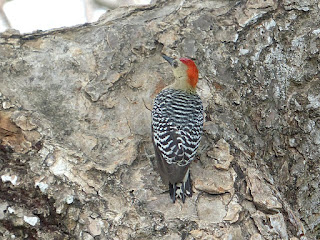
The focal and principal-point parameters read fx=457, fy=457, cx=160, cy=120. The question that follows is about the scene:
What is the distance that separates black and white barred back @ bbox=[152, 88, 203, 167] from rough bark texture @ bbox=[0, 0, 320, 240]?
212 millimetres

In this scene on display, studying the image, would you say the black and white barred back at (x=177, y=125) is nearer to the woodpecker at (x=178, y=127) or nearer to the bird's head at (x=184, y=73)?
the woodpecker at (x=178, y=127)

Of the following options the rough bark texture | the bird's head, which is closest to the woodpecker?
the bird's head

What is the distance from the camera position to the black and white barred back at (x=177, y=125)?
4152 millimetres

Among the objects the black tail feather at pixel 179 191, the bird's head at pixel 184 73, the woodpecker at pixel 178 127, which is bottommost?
the black tail feather at pixel 179 191

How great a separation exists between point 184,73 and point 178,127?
26.5 inches

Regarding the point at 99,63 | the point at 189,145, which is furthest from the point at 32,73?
the point at 189,145

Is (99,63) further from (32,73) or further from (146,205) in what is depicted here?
(146,205)

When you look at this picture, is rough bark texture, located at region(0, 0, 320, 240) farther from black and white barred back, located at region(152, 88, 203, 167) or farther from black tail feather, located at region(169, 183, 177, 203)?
black and white barred back, located at region(152, 88, 203, 167)

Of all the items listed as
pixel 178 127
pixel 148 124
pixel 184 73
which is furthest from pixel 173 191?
pixel 184 73

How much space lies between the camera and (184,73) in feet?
15.5

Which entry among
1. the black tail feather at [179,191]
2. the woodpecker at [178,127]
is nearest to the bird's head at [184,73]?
the woodpecker at [178,127]

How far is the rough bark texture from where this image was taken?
12.4 feet

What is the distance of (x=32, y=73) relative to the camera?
15.1 feet

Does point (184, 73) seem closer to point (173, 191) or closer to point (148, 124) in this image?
point (148, 124)
